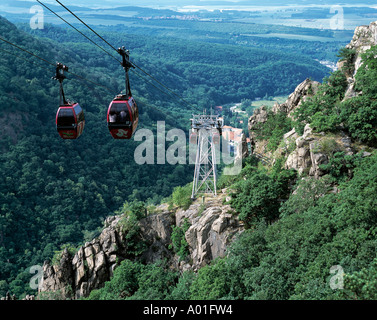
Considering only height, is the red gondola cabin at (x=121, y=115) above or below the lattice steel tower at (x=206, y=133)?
above

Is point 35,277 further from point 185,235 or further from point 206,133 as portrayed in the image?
point 206,133

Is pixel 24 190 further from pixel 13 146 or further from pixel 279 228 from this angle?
pixel 279 228

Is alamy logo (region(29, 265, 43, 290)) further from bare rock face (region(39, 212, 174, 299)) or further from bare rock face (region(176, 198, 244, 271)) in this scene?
bare rock face (region(176, 198, 244, 271))

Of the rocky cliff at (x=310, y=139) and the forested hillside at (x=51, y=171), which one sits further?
the forested hillside at (x=51, y=171)

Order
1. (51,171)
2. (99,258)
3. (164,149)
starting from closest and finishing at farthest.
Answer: (99,258), (51,171), (164,149)

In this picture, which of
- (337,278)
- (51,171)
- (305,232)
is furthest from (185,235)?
(51,171)

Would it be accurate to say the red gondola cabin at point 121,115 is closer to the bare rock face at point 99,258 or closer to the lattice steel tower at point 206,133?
the lattice steel tower at point 206,133

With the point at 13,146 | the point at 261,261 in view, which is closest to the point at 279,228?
the point at 261,261

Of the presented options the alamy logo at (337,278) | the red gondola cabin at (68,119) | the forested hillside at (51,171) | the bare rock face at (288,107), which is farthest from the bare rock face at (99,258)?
the alamy logo at (337,278)
